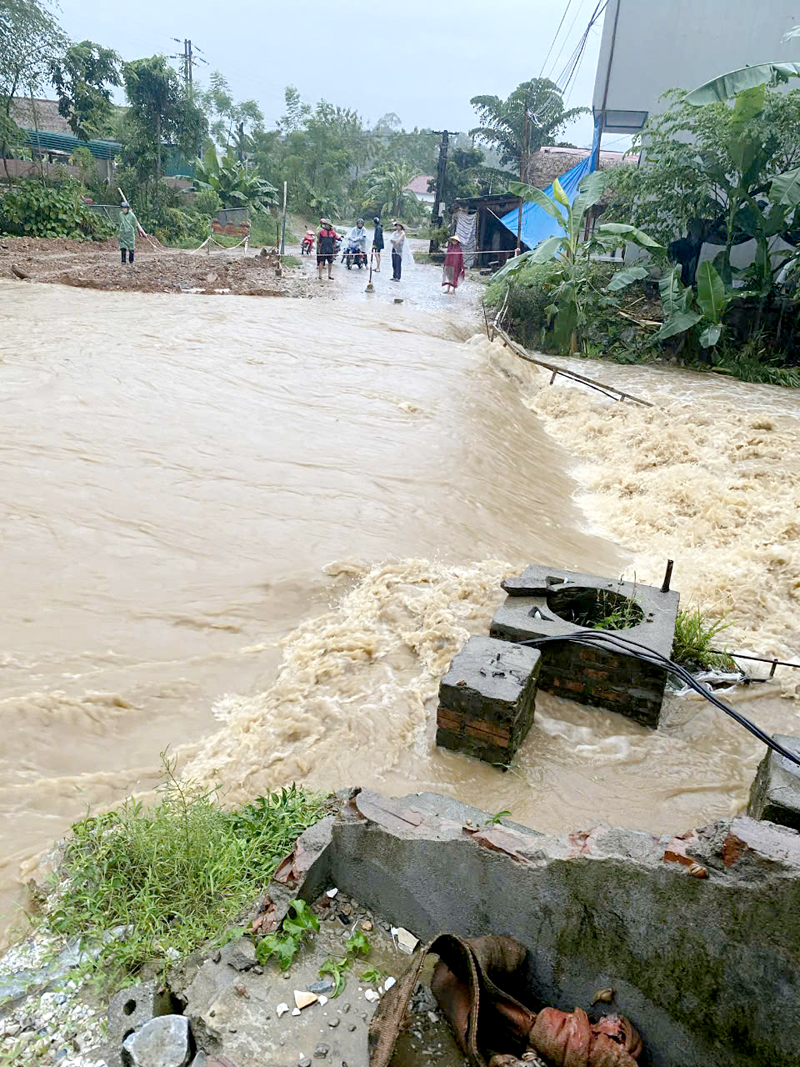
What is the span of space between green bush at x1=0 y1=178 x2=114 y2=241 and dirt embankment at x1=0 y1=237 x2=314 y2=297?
692 mm

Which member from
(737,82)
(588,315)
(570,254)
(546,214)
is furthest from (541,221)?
(737,82)

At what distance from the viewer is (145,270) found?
18.8 metres

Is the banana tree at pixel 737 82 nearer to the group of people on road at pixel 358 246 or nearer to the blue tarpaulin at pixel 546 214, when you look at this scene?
the blue tarpaulin at pixel 546 214

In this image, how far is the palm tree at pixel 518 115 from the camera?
118ft

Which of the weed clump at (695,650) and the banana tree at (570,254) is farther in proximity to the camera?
the banana tree at (570,254)

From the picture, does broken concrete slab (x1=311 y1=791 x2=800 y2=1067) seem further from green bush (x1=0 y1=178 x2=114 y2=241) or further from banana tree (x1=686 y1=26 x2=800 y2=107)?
green bush (x1=0 y1=178 x2=114 y2=241)

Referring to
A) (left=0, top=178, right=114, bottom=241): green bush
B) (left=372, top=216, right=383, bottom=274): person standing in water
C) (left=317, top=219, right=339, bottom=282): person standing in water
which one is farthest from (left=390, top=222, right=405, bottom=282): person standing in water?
(left=0, top=178, right=114, bottom=241): green bush

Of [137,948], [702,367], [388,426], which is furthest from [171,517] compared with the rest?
[702,367]

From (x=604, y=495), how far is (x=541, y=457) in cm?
129

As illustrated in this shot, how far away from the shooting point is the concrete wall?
1798 cm

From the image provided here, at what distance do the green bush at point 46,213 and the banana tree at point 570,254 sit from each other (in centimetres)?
1545

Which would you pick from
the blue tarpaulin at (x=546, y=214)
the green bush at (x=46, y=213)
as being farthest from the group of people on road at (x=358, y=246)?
the green bush at (x=46, y=213)

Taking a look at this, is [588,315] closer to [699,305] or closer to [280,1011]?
Answer: [699,305]

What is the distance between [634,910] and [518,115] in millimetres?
40517
